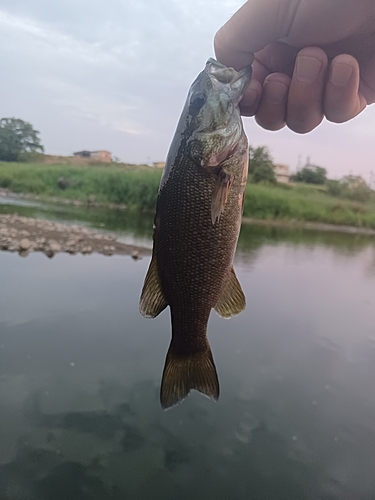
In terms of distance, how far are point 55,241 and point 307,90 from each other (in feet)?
31.2

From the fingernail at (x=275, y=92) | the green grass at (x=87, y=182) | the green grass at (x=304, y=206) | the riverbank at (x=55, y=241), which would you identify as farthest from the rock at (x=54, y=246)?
the fingernail at (x=275, y=92)

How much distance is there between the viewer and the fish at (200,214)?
57.1 inches

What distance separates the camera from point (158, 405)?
4918 millimetres

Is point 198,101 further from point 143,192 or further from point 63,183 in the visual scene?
point 63,183

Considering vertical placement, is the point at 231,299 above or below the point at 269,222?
above

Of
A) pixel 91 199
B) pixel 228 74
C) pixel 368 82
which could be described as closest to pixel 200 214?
pixel 228 74

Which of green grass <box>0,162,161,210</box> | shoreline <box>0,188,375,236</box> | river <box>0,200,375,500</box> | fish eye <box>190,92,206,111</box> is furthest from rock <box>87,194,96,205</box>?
fish eye <box>190,92,206,111</box>

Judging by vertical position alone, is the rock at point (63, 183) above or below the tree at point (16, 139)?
below

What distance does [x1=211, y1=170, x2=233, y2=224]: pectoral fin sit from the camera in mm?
1395

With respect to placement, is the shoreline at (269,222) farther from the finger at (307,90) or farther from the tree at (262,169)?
the finger at (307,90)

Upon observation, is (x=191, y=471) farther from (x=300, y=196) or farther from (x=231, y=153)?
(x=300, y=196)

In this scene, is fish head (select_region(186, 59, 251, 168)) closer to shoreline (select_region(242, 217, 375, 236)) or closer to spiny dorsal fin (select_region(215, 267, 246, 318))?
spiny dorsal fin (select_region(215, 267, 246, 318))

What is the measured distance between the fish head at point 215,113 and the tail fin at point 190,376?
2.41 ft

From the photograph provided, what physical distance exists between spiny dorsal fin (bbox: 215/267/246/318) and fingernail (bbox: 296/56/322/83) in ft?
2.56
